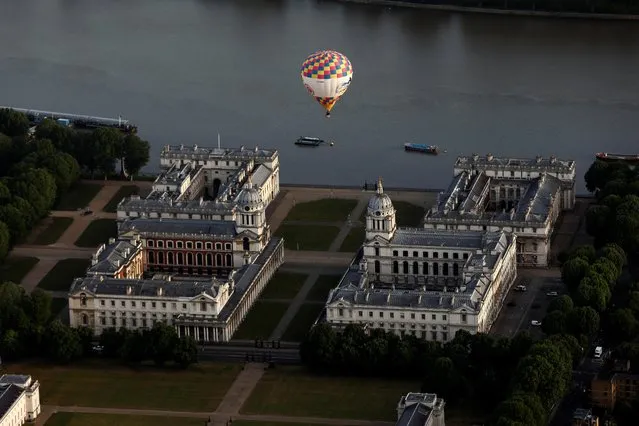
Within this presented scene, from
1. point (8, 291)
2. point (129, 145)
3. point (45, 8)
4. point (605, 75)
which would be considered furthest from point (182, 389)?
point (45, 8)

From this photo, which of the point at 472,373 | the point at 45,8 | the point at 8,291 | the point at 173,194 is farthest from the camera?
the point at 45,8

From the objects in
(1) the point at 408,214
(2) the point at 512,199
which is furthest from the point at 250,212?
(2) the point at 512,199

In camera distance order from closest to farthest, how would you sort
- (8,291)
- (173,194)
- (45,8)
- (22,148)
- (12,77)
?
1. (8,291)
2. (173,194)
3. (22,148)
4. (12,77)
5. (45,8)

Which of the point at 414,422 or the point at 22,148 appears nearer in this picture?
the point at 414,422

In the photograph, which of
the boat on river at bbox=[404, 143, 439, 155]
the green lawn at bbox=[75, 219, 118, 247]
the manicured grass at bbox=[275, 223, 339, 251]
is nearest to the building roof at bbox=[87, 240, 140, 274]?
the green lawn at bbox=[75, 219, 118, 247]

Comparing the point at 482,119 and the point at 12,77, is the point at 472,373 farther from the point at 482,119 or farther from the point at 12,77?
the point at 12,77

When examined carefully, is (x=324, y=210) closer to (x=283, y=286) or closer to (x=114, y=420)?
(x=283, y=286)

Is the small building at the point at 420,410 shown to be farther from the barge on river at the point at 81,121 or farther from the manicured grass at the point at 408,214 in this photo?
the barge on river at the point at 81,121
